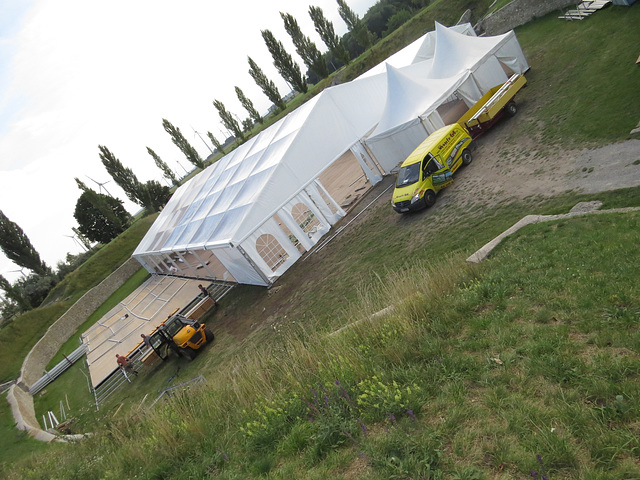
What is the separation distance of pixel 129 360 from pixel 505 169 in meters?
19.2

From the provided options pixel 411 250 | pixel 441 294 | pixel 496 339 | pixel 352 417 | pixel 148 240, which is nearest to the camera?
pixel 352 417

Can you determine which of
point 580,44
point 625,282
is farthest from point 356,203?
point 625,282

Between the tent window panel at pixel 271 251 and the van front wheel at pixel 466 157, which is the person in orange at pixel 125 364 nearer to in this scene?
the tent window panel at pixel 271 251

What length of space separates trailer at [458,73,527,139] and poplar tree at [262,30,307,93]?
35.4m

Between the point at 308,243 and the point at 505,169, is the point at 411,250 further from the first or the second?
the point at 308,243

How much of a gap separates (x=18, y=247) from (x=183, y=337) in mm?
42886

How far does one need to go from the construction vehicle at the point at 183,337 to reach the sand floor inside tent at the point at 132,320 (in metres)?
5.33

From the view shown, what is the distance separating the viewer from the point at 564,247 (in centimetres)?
657

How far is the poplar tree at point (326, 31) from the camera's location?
1934 inches

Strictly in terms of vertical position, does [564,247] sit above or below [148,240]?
below

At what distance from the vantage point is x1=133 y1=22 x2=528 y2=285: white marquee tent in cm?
1725

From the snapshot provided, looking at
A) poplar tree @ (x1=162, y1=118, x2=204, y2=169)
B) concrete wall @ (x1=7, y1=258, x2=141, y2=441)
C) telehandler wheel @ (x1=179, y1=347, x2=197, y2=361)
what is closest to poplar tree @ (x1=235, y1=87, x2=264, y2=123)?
poplar tree @ (x1=162, y1=118, x2=204, y2=169)

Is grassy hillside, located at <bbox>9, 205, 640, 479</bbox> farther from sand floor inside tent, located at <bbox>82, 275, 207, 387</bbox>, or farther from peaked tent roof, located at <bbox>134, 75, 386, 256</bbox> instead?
sand floor inside tent, located at <bbox>82, 275, 207, 387</bbox>

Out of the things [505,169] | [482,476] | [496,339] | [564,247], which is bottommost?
[505,169]
